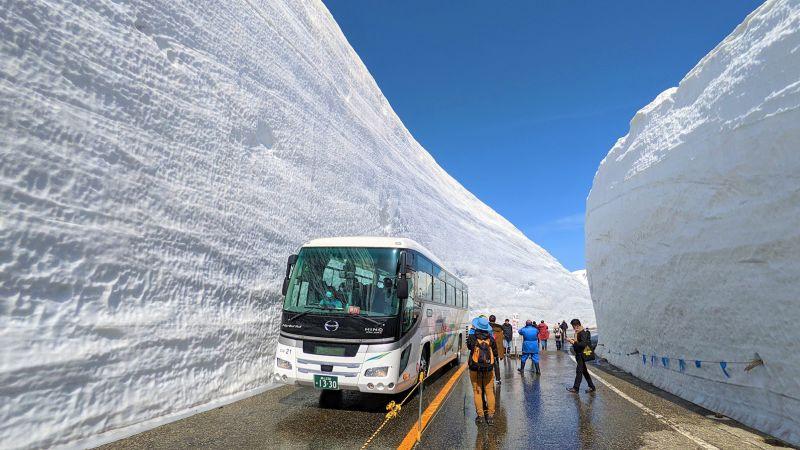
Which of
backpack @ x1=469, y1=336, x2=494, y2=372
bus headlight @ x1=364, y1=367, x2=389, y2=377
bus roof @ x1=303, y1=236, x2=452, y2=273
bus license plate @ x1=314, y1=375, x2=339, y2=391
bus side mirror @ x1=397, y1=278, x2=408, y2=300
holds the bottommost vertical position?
bus license plate @ x1=314, y1=375, x2=339, y2=391

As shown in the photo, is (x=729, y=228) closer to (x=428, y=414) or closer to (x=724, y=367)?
(x=724, y=367)

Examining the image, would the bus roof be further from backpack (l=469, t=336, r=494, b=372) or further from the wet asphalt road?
the wet asphalt road

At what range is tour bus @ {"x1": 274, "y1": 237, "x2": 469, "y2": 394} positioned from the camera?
20.4ft

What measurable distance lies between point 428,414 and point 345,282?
8.20ft

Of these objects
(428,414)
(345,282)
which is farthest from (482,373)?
(345,282)

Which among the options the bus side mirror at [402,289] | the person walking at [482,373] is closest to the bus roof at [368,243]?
the bus side mirror at [402,289]

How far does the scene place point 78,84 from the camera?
6383mm

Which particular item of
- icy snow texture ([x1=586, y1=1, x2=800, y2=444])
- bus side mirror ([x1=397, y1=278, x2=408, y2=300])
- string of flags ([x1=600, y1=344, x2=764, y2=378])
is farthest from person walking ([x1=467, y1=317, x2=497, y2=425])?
string of flags ([x1=600, y1=344, x2=764, y2=378])

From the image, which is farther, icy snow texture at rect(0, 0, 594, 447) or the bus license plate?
the bus license plate

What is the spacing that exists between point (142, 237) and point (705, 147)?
10.2 metres

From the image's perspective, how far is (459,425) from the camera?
5914 millimetres

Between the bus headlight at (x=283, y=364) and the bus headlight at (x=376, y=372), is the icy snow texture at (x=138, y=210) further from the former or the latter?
the bus headlight at (x=376, y=372)

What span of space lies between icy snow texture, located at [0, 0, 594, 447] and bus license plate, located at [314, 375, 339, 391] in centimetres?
246

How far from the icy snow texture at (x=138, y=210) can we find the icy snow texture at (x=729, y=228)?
28.5 ft
